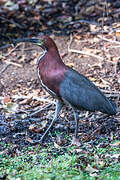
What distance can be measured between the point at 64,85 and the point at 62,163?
115 centimetres

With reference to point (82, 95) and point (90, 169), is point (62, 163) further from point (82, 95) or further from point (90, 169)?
point (82, 95)

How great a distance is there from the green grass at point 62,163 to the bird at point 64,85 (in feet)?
1.61

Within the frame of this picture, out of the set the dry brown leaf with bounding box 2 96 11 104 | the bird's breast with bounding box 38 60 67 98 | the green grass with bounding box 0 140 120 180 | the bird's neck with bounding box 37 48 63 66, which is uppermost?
the bird's neck with bounding box 37 48 63 66

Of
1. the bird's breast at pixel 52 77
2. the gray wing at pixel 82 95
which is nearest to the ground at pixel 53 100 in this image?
the gray wing at pixel 82 95

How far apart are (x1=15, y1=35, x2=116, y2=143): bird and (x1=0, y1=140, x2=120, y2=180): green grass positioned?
0.49 m

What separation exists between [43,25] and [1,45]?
4.10ft

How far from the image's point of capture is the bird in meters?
5.45

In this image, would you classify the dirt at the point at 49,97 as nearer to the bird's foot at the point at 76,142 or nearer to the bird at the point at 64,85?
the bird's foot at the point at 76,142

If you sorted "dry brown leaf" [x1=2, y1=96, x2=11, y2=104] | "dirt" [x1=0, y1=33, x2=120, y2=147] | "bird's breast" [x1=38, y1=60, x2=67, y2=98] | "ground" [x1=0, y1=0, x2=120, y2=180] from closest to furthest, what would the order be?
"ground" [x1=0, y1=0, x2=120, y2=180] < "bird's breast" [x1=38, y1=60, x2=67, y2=98] < "dirt" [x1=0, y1=33, x2=120, y2=147] < "dry brown leaf" [x1=2, y1=96, x2=11, y2=104]

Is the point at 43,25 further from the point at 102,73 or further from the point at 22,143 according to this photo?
the point at 22,143

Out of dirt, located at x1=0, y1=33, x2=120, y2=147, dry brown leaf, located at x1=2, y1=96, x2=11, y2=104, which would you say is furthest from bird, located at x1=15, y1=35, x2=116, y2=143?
dry brown leaf, located at x1=2, y1=96, x2=11, y2=104

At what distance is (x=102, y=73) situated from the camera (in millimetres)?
7445

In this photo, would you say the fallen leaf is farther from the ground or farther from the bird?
the bird

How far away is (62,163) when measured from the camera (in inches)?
188
